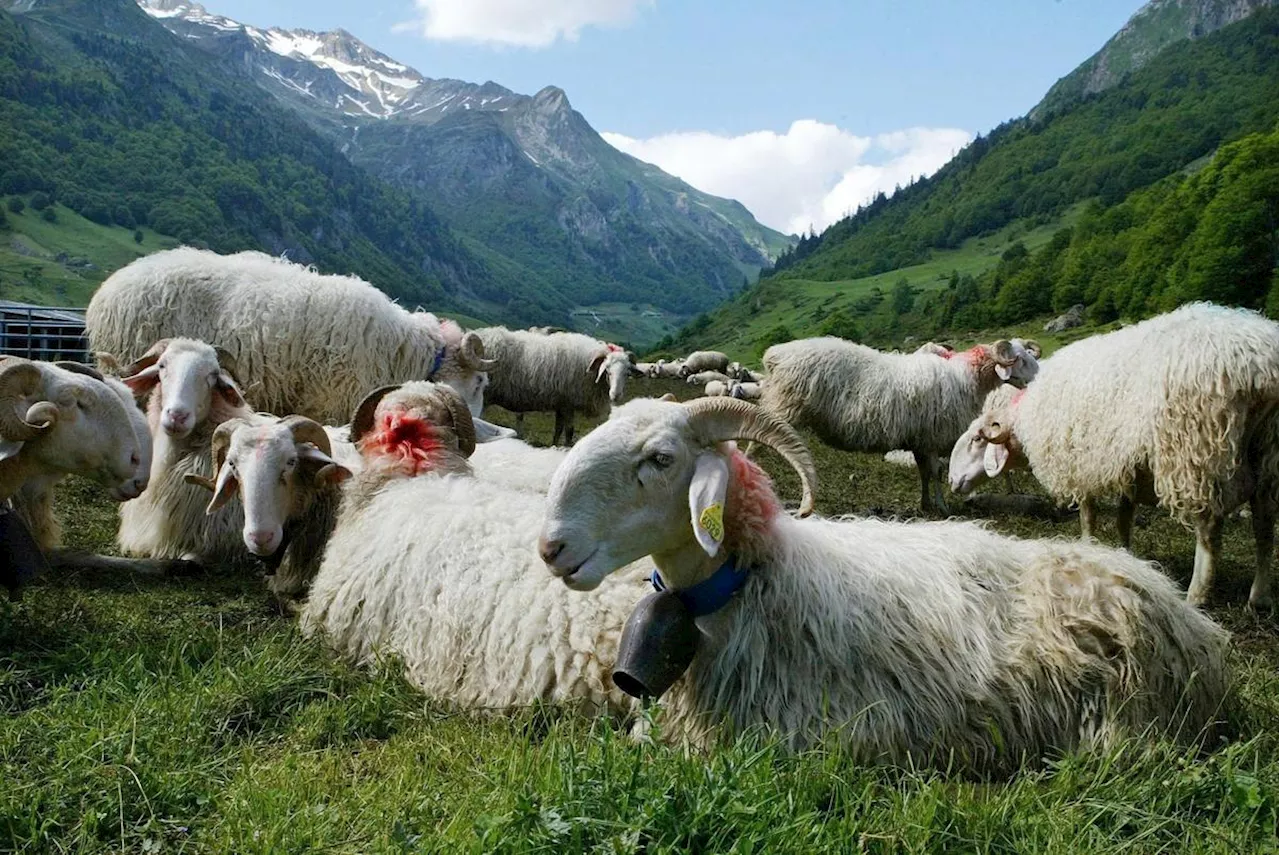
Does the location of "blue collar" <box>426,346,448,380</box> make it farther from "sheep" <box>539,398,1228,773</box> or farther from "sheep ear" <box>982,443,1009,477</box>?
"sheep" <box>539,398,1228,773</box>

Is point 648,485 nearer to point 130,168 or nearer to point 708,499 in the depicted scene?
point 708,499

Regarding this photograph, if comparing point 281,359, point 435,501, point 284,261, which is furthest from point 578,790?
point 284,261

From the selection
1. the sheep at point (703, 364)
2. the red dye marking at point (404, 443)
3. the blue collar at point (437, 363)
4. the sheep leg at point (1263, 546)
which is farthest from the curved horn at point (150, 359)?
the sheep at point (703, 364)

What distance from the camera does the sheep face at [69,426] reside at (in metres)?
4.94

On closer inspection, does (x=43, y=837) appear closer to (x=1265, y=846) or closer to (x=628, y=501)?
(x=628, y=501)

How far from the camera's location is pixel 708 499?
3.31 meters

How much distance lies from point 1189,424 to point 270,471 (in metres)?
6.35

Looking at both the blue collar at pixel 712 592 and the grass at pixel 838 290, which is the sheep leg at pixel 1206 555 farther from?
the grass at pixel 838 290

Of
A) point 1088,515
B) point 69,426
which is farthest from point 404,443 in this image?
point 1088,515

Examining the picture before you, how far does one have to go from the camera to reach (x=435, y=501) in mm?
5426

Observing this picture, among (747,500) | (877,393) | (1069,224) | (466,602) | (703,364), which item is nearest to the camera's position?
(747,500)

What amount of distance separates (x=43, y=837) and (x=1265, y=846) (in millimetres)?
3842

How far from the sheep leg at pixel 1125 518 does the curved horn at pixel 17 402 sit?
7864 millimetres

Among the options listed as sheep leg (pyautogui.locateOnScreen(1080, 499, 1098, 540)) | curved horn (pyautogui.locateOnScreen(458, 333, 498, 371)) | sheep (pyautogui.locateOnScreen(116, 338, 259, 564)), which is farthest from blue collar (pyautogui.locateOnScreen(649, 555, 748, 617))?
curved horn (pyautogui.locateOnScreen(458, 333, 498, 371))
